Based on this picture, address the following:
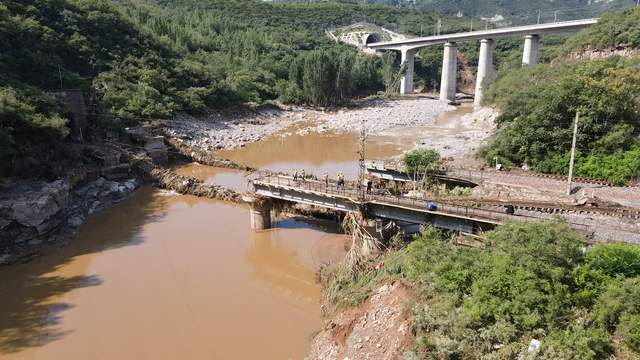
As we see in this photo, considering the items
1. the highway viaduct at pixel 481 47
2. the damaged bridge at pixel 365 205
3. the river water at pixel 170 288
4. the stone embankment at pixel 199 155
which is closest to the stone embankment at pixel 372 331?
the river water at pixel 170 288

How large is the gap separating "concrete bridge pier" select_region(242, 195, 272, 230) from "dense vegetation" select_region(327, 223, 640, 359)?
13795 millimetres

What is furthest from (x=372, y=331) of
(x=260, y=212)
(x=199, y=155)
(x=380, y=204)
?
(x=199, y=155)

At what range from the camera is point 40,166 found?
30203 millimetres

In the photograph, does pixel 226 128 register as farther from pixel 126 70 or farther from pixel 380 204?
pixel 380 204

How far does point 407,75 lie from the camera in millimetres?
119375

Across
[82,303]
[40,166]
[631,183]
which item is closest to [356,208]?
[82,303]

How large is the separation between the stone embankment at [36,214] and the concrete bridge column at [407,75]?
322 feet

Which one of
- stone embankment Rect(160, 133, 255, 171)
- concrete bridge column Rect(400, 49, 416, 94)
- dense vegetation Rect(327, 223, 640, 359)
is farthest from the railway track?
concrete bridge column Rect(400, 49, 416, 94)

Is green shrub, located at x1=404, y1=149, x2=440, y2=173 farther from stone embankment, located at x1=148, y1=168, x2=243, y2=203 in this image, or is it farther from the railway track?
stone embankment, located at x1=148, y1=168, x2=243, y2=203

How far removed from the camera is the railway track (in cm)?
2103

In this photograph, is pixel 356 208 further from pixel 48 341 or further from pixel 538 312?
pixel 48 341

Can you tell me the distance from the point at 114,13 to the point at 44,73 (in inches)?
1087

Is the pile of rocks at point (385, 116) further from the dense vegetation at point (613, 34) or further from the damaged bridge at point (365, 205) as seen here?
the damaged bridge at point (365, 205)

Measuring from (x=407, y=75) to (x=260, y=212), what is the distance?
99546 millimetres
